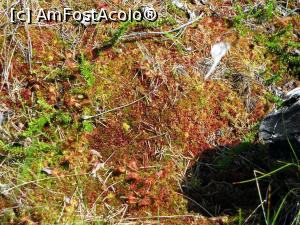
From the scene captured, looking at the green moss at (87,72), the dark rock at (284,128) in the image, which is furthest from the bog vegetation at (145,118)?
the dark rock at (284,128)

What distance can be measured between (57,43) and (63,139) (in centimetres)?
111

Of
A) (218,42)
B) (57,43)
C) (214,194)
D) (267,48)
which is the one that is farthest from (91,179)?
(267,48)

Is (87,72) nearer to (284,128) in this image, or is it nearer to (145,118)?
(145,118)

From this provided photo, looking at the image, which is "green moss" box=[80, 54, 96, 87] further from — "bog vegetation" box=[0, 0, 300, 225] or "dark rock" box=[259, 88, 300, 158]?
"dark rock" box=[259, 88, 300, 158]

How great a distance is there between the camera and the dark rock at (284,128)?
153 inches

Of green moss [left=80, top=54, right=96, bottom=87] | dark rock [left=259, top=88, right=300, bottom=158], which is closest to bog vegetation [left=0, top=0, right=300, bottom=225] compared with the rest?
green moss [left=80, top=54, right=96, bottom=87]

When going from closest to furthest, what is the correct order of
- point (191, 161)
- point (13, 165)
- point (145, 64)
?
point (13, 165) → point (191, 161) → point (145, 64)

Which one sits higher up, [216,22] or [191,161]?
[216,22]

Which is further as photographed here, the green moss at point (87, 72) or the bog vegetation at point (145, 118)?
the green moss at point (87, 72)

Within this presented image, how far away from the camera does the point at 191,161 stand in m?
4.38

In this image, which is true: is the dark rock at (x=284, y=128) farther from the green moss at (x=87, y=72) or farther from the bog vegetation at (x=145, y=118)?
the green moss at (x=87, y=72)

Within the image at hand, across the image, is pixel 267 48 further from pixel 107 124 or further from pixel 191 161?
pixel 107 124

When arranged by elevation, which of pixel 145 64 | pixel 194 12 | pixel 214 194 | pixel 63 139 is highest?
pixel 194 12

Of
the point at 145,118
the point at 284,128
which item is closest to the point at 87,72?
the point at 145,118
